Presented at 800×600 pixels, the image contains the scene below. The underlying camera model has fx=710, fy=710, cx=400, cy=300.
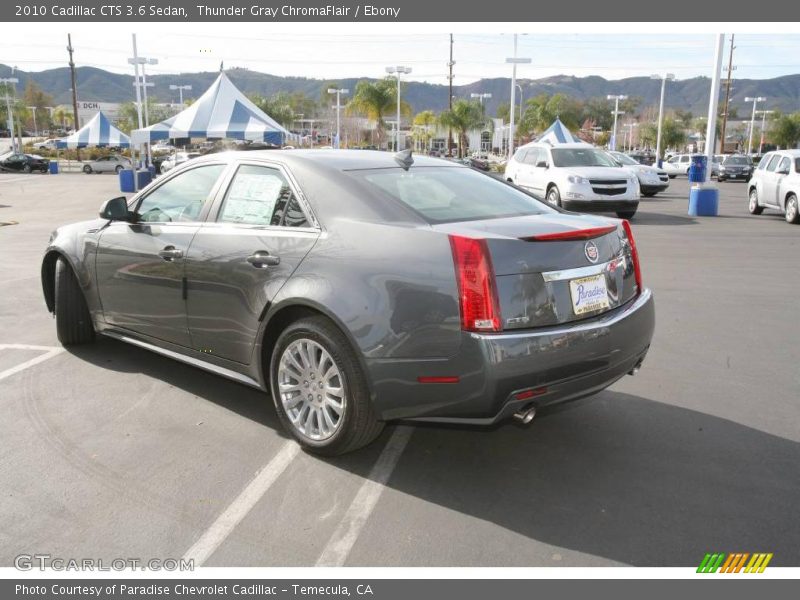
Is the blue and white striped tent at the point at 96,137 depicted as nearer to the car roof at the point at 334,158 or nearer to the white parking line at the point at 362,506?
the car roof at the point at 334,158

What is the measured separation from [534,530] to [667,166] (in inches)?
2083

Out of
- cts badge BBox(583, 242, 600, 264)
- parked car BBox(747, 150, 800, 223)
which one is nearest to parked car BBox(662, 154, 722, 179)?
parked car BBox(747, 150, 800, 223)

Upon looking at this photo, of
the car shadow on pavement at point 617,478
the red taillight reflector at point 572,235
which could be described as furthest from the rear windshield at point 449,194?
the car shadow on pavement at point 617,478

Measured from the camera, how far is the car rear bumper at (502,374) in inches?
129

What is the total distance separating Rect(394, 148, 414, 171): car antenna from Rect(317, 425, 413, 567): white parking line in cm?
167

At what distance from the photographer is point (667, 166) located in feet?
169

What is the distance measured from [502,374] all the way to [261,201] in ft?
6.24

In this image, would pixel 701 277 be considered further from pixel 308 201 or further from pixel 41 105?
pixel 41 105

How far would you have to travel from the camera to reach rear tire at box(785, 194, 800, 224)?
16016mm

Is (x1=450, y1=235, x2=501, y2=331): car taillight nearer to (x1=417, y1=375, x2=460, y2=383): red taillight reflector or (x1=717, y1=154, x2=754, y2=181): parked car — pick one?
(x1=417, y1=375, x2=460, y2=383): red taillight reflector

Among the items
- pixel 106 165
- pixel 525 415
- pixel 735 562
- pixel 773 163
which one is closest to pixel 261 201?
pixel 525 415

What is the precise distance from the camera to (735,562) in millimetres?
2947

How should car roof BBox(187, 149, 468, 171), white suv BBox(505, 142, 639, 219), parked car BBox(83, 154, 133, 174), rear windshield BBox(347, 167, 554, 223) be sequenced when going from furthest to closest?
1. parked car BBox(83, 154, 133, 174)
2. white suv BBox(505, 142, 639, 219)
3. car roof BBox(187, 149, 468, 171)
4. rear windshield BBox(347, 167, 554, 223)

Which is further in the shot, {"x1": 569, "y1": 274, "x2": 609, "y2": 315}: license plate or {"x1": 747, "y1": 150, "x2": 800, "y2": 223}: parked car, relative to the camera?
{"x1": 747, "y1": 150, "x2": 800, "y2": 223}: parked car
